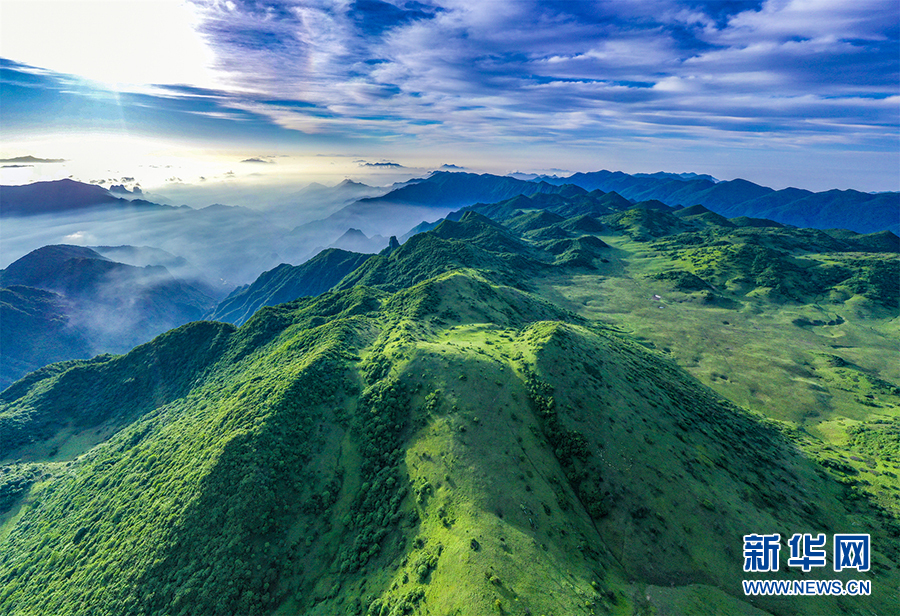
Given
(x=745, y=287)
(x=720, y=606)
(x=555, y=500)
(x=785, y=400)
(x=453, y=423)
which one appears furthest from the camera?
(x=745, y=287)

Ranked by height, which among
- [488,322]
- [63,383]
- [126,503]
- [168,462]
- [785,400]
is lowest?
[63,383]

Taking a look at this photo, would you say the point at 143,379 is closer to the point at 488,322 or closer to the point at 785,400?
the point at 488,322

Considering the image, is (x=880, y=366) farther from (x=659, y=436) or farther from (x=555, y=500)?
(x=555, y=500)

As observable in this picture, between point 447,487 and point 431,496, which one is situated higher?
point 447,487

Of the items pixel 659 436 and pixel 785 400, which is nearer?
pixel 659 436

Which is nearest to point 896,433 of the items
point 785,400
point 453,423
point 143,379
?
point 785,400

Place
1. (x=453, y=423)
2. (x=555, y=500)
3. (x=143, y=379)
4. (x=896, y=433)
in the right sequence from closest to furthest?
(x=555, y=500) < (x=453, y=423) < (x=896, y=433) < (x=143, y=379)

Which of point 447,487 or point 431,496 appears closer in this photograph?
point 447,487

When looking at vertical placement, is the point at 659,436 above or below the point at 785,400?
above

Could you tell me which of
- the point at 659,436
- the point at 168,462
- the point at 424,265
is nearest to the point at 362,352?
the point at 168,462
